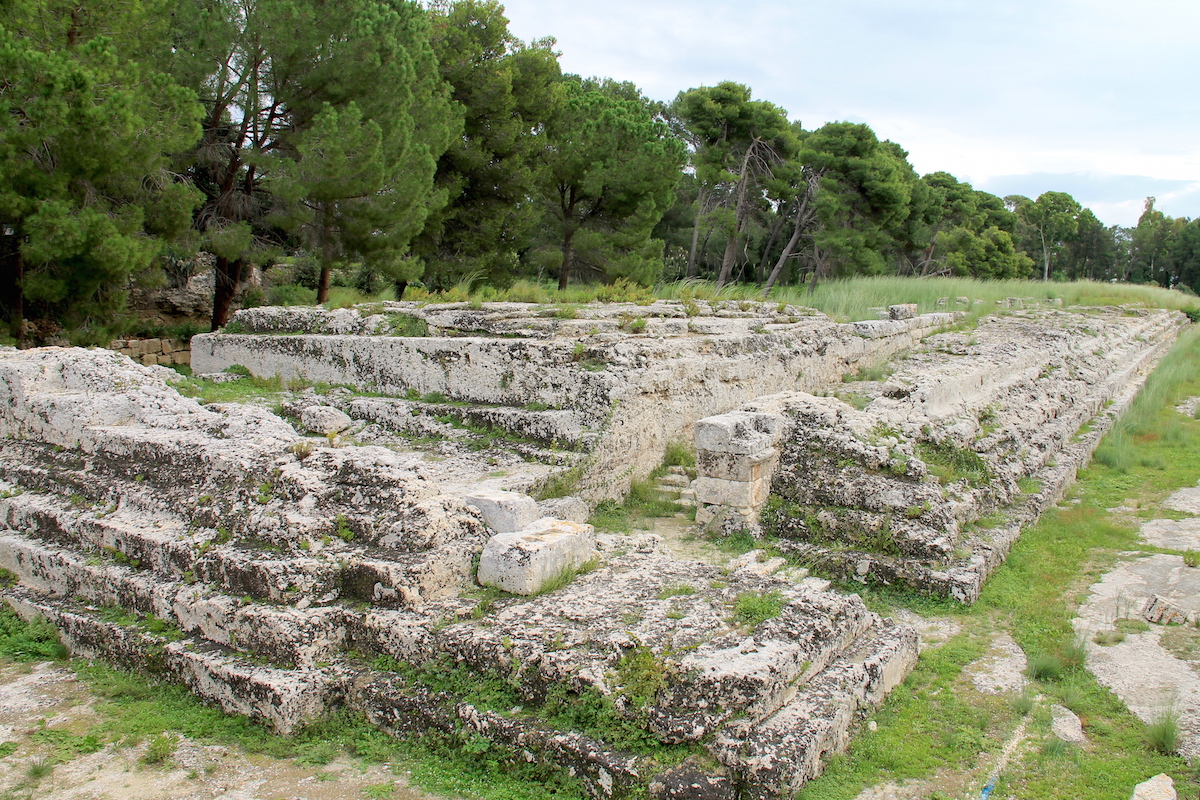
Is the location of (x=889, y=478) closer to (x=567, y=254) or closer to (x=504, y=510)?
(x=504, y=510)

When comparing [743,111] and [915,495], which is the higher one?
[743,111]

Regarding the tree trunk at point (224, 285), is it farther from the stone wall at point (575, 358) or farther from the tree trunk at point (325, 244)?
the stone wall at point (575, 358)

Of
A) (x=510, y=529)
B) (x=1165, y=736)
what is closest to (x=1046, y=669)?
(x=1165, y=736)

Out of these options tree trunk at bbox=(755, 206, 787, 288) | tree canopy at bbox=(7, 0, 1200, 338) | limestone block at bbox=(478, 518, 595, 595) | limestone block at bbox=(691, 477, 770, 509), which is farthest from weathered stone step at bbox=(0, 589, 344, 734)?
tree trunk at bbox=(755, 206, 787, 288)

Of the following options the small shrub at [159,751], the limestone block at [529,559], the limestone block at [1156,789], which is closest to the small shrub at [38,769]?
the small shrub at [159,751]

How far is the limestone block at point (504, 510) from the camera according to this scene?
4.36 metres

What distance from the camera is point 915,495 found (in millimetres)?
5289

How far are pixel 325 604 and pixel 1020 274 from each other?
42880 millimetres

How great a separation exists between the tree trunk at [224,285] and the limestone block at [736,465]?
10640 millimetres

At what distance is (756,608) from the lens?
3.63 meters

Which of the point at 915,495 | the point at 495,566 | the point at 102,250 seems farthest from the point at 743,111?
the point at 495,566

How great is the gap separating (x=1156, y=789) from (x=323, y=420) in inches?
233

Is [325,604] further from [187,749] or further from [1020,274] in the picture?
[1020,274]

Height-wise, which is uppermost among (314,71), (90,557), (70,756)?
(314,71)
